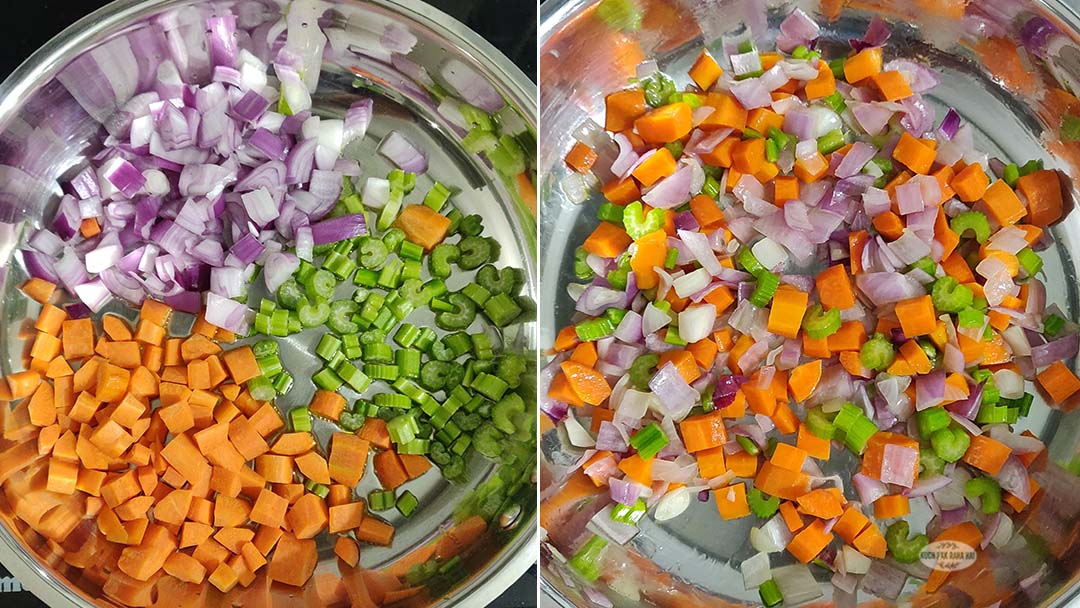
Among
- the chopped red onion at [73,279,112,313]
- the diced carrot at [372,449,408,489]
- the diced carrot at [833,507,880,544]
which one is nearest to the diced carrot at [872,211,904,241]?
the diced carrot at [833,507,880,544]

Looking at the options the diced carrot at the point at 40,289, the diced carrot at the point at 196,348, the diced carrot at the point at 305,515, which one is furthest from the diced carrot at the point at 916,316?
the diced carrot at the point at 40,289

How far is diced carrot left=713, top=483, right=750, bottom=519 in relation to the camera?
1098 millimetres

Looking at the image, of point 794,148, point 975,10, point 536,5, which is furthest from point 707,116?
point 975,10

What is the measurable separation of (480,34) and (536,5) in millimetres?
91

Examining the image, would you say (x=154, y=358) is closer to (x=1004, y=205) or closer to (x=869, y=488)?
(x=869, y=488)

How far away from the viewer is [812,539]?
1081 mm

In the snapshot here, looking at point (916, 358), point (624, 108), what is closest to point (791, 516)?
point (916, 358)

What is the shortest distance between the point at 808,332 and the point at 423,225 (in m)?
0.56

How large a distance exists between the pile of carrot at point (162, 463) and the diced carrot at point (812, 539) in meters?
0.56

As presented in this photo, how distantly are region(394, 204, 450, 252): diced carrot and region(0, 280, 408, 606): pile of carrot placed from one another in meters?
0.28

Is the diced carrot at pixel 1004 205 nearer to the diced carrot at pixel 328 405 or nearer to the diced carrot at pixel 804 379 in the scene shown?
the diced carrot at pixel 804 379

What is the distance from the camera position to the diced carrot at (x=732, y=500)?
1098 mm

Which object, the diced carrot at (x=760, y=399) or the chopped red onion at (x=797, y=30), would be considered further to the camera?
the chopped red onion at (x=797, y=30)

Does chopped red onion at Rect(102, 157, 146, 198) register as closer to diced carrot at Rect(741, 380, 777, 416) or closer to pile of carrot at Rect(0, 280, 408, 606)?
pile of carrot at Rect(0, 280, 408, 606)
